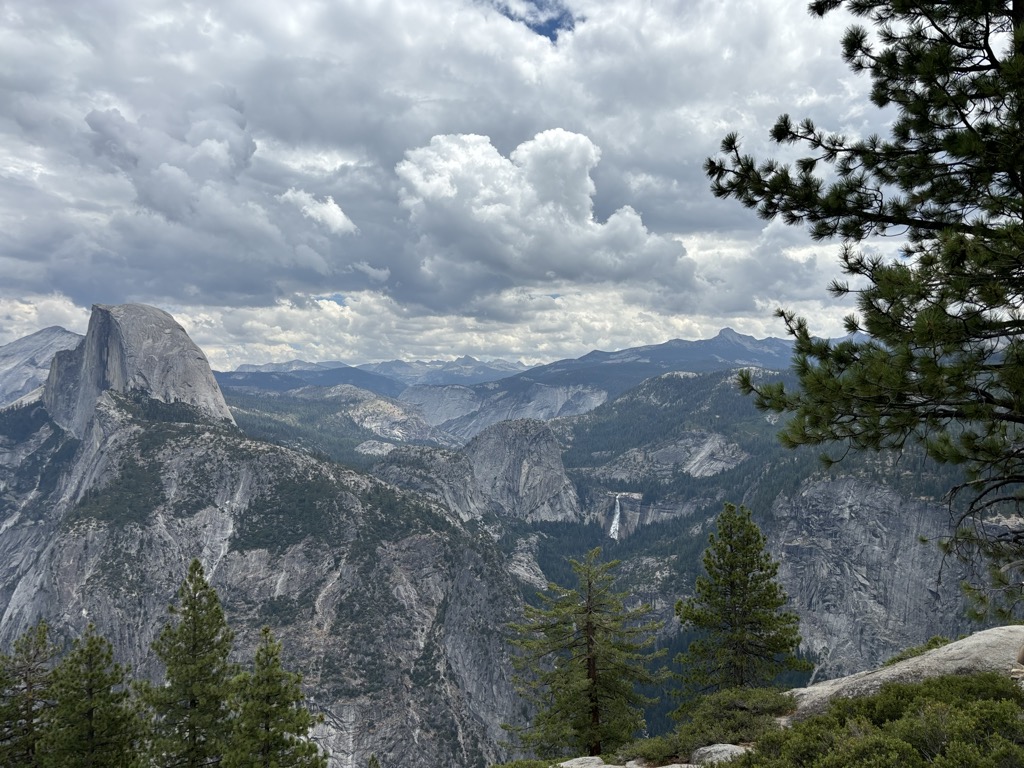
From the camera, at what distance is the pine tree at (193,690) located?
23.6m

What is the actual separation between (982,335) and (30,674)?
35.9 meters

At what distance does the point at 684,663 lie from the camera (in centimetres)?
2873

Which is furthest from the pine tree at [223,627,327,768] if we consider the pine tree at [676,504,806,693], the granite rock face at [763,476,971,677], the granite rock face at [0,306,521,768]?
the granite rock face at [763,476,971,677]

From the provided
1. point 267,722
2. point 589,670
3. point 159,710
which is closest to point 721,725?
point 589,670

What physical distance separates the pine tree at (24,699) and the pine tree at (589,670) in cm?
2129

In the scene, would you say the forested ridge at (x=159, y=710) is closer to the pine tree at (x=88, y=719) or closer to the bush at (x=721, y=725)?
the pine tree at (x=88, y=719)

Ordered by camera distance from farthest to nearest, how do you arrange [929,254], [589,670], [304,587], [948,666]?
[304,587] → [589,670] → [948,666] → [929,254]

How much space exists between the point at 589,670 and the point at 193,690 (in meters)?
18.4

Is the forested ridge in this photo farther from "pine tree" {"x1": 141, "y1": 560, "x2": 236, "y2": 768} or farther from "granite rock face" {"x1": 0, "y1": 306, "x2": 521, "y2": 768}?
"granite rock face" {"x1": 0, "y1": 306, "x2": 521, "y2": 768}

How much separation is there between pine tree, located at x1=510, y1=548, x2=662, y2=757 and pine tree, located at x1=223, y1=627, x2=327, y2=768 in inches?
409

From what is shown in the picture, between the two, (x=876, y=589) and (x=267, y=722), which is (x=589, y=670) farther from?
(x=876, y=589)

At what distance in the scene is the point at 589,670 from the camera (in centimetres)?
2584

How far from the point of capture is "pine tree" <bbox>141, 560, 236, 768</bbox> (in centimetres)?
2361

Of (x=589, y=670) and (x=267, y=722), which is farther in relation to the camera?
(x=589, y=670)
